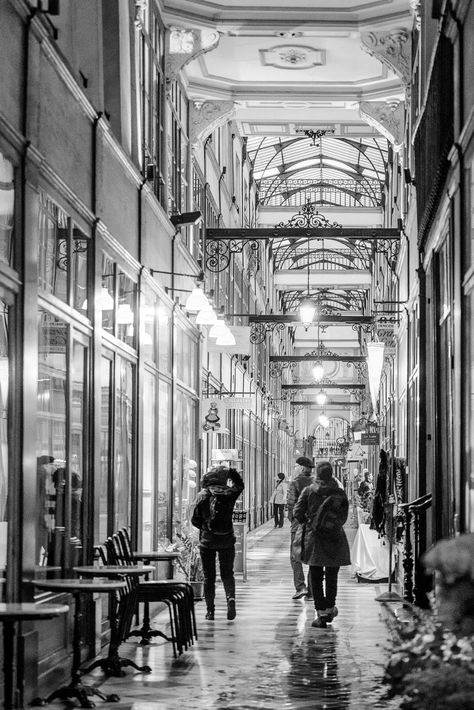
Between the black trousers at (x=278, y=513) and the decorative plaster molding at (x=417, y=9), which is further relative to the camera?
the black trousers at (x=278, y=513)

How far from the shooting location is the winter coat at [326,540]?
12.3m

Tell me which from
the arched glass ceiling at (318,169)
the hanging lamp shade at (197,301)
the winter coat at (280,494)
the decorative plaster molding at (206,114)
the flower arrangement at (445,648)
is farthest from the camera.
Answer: the winter coat at (280,494)

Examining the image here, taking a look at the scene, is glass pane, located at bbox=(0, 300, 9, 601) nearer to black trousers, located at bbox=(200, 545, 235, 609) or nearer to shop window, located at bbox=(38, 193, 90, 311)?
shop window, located at bbox=(38, 193, 90, 311)

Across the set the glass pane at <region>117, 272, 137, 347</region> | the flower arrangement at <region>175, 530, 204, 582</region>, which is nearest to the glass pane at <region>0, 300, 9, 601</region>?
the glass pane at <region>117, 272, 137, 347</region>

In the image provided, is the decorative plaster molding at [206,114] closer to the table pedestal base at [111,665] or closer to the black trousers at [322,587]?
the black trousers at [322,587]

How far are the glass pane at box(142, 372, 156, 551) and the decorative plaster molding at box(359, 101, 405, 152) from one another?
6910 mm

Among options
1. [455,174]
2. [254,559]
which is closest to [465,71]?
[455,174]

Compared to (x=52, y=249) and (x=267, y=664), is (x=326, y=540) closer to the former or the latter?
(x=267, y=664)

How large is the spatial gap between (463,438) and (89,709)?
9.86ft

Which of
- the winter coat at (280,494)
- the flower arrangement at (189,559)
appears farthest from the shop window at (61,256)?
the winter coat at (280,494)

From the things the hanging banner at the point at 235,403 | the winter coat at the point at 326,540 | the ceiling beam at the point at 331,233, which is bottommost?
the winter coat at the point at 326,540

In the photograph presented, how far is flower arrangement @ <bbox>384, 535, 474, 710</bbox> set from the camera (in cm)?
404

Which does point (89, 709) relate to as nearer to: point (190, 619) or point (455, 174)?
point (190, 619)

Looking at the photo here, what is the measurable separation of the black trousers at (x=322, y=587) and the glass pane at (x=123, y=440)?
1.99 m
